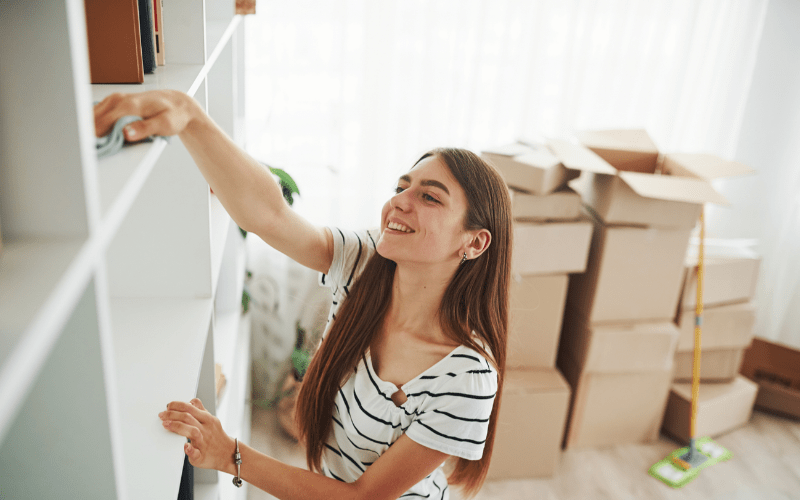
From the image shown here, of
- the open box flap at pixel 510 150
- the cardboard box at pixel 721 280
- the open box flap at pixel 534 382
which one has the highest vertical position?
the open box flap at pixel 510 150

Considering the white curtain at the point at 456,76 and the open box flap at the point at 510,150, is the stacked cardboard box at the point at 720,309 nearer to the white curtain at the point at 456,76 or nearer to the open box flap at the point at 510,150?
the white curtain at the point at 456,76

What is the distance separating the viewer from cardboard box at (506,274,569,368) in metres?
2.18

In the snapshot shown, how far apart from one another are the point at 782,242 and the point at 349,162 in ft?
7.01

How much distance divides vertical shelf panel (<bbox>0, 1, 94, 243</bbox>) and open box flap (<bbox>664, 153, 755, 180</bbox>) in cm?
209

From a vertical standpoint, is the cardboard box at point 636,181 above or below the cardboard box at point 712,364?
above

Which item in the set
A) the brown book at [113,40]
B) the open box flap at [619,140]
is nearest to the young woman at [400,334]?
the brown book at [113,40]

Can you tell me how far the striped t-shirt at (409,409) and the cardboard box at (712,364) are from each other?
167 centimetres

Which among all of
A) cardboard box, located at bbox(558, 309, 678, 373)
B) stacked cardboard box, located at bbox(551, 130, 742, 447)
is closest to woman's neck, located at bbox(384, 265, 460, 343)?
stacked cardboard box, located at bbox(551, 130, 742, 447)

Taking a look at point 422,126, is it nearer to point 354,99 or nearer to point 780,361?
point 354,99

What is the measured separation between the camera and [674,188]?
1.96 m

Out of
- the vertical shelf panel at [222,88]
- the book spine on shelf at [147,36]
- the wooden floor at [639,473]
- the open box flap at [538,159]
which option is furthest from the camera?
the wooden floor at [639,473]

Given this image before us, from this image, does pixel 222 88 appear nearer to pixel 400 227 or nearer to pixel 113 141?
pixel 400 227

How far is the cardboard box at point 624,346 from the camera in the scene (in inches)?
89.3

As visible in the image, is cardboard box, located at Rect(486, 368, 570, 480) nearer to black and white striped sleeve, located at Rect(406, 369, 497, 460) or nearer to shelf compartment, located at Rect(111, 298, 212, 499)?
black and white striped sleeve, located at Rect(406, 369, 497, 460)
